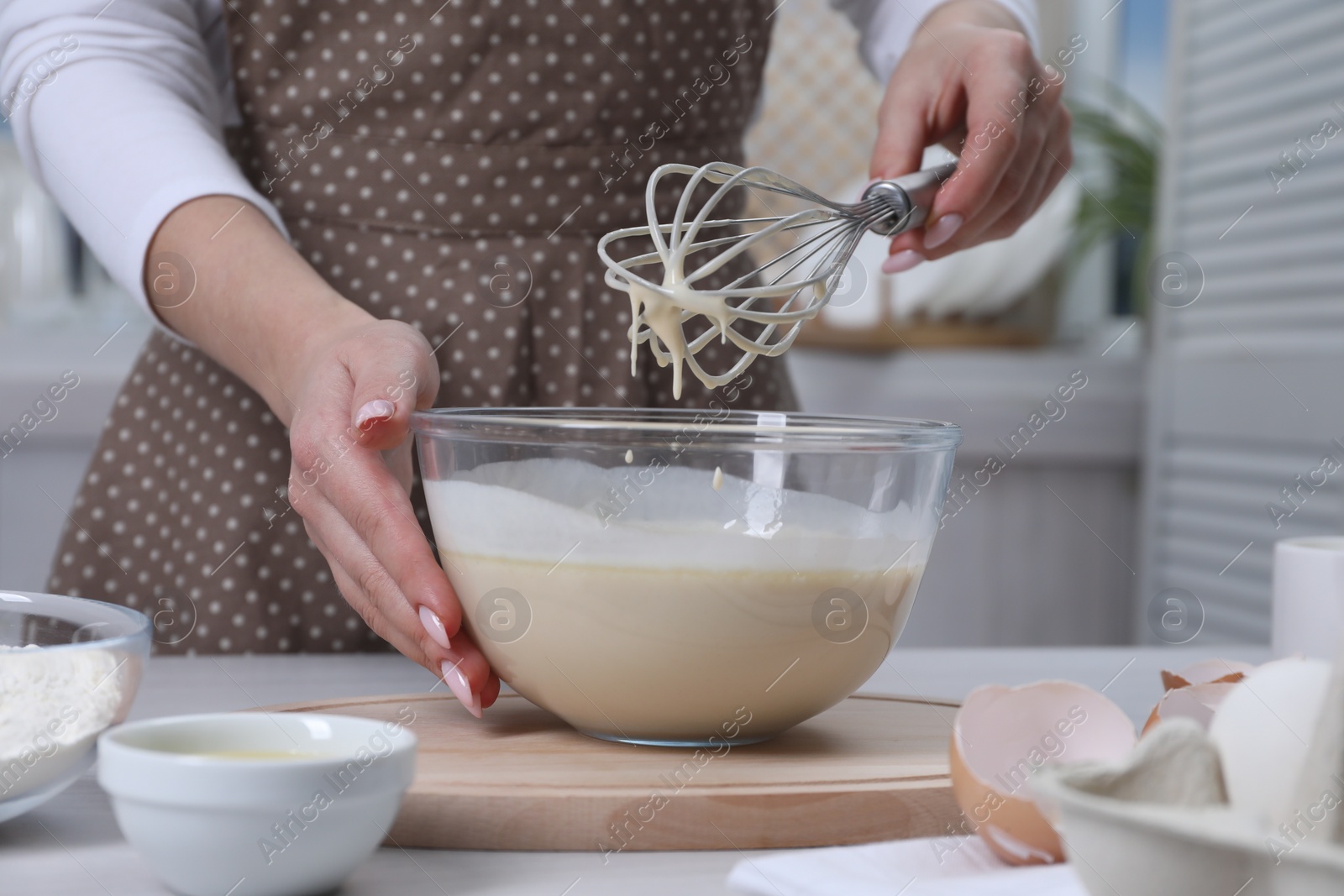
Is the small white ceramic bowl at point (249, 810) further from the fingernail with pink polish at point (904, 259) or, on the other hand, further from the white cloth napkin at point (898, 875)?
the fingernail with pink polish at point (904, 259)

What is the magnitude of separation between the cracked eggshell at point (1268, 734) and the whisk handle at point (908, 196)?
38 centimetres

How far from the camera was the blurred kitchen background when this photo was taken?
158 cm

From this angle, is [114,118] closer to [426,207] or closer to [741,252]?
[426,207]

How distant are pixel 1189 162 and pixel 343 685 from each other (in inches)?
59.1

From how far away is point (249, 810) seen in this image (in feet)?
1.12

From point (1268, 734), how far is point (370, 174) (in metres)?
0.67

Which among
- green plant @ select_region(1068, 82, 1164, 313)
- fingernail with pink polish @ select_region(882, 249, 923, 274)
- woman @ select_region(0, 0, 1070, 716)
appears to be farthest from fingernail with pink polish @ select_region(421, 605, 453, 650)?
green plant @ select_region(1068, 82, 1164, 313)

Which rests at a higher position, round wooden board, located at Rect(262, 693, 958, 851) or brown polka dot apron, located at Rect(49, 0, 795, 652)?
brown polka dot apron, located at Rect(49, 0, 795, 652)

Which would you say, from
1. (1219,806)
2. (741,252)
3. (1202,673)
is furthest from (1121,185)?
(1219,806)

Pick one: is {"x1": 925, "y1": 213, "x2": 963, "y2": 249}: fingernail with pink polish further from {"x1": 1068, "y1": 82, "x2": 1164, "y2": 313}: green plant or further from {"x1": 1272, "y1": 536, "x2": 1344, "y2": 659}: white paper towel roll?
{"x1": 1068, "y1": 82, "x2": 1164, "y2": 313}: green plant

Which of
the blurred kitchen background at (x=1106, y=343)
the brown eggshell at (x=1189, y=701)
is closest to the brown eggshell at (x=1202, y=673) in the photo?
the brown eggshell at (x=1189, y=701)

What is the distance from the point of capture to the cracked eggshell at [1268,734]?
0.30 metres

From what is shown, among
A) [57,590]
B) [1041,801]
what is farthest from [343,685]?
[1041,801]

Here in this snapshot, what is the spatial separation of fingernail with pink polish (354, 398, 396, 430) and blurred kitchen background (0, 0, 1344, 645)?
118cm
